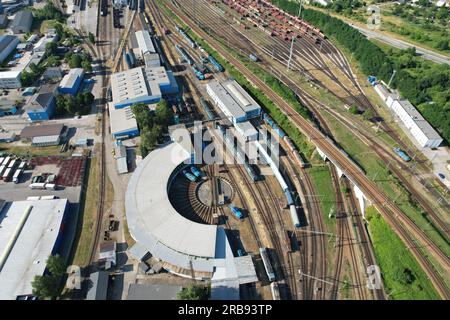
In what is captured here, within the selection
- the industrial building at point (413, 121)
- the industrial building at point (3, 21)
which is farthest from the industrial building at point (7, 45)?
the industrial building at point (413, 121)

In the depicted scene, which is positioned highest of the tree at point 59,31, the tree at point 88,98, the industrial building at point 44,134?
the tree at point 59,31

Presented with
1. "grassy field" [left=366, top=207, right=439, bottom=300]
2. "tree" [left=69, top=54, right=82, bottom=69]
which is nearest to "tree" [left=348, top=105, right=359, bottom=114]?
"grassy field" [left=366, top=207, right=439, bottom=300]

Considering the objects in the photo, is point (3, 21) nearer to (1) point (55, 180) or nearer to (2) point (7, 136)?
(2) point (7, 136)

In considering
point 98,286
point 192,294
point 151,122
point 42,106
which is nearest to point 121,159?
point 151,122

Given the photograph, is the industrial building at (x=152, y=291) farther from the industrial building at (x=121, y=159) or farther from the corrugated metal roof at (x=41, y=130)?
the corrugated metal roof at (x=41, y=130)

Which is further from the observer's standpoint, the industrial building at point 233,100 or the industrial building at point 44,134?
the industrial building at point 233,100
